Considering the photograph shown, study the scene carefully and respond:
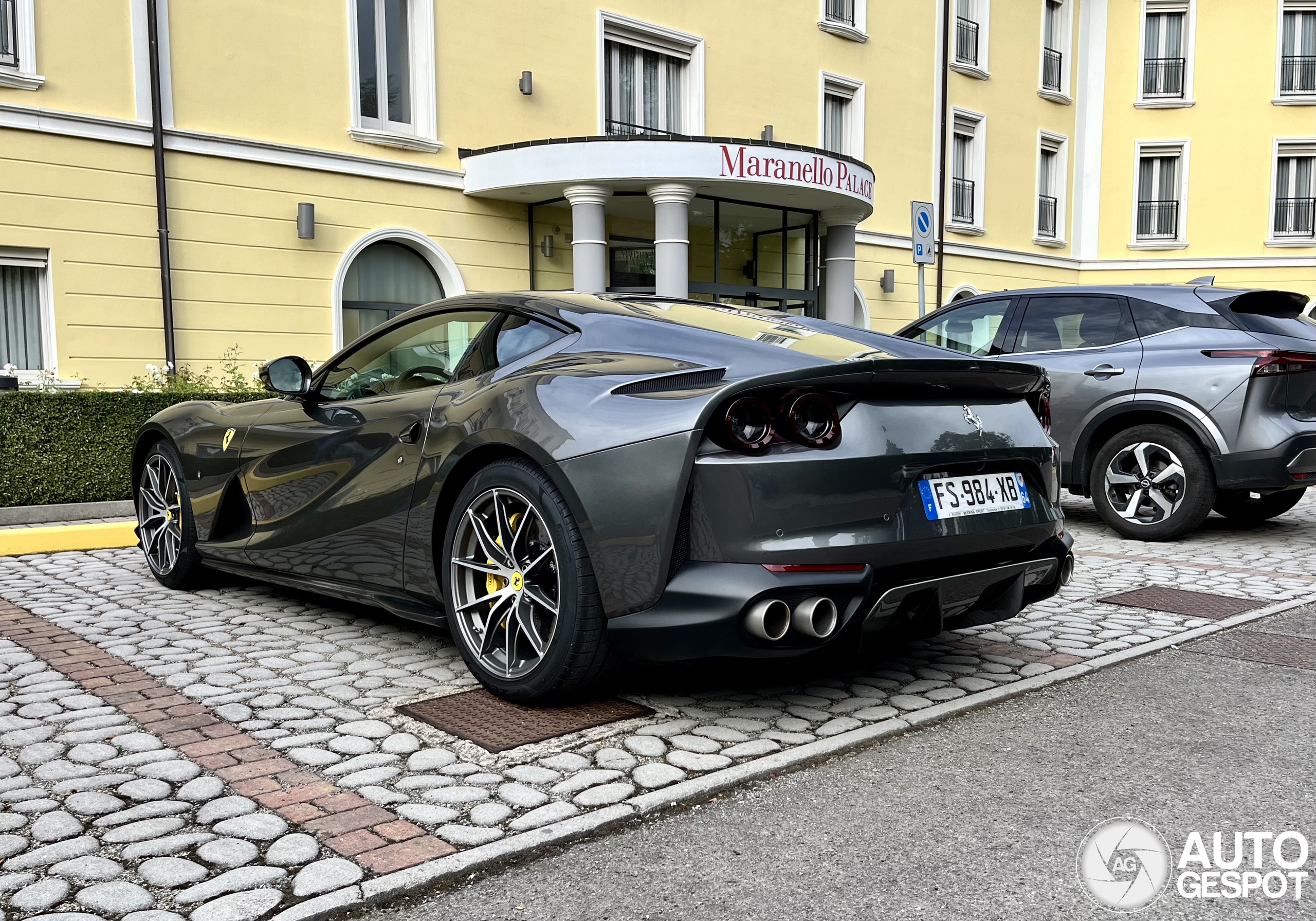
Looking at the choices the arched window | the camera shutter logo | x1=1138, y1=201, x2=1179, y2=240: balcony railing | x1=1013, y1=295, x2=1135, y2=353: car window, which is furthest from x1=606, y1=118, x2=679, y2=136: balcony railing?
the camera shutter logo

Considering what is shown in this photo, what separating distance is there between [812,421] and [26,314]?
11.1 meters

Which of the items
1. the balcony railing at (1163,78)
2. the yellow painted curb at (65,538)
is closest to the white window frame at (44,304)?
the yellow painted curb at (65,538)

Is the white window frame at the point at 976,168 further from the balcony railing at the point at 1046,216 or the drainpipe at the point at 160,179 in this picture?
the drainpipe at the point at 160,179

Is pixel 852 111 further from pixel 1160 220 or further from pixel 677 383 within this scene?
pixel 677 383

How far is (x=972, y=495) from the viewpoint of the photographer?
137 inches

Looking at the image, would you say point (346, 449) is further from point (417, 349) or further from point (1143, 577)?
point (1143, 577)

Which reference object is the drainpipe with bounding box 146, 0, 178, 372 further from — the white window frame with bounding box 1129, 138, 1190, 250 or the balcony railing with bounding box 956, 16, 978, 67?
the white window frame with bounding box 1129, 138, 1190, 250

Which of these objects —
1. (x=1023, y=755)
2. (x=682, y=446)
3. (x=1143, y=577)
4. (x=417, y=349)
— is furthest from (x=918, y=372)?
(x=1143, y=577)

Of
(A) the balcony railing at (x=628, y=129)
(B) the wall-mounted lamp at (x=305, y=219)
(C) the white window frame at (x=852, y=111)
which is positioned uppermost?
(C) the white window frame at (x=852, y=111)

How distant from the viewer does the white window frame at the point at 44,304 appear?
11602 mm

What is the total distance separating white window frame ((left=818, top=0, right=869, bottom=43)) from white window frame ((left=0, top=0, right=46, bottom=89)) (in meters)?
12.6

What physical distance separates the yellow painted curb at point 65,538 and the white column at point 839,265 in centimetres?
1238

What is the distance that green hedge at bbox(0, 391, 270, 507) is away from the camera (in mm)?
8859

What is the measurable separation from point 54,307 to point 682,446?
10751 mm
